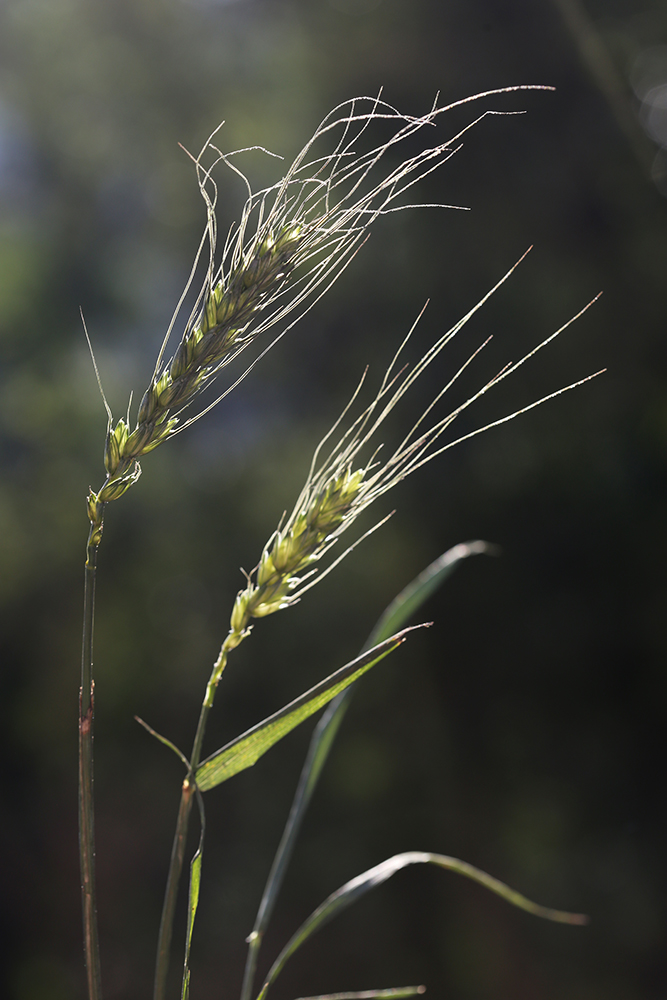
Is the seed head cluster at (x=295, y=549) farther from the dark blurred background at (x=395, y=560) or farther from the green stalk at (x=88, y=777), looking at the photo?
the dark blurred background at (x=395, y=560)

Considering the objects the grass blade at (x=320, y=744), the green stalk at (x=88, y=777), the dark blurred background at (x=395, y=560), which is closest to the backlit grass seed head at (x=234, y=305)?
the green stalk at (x=88, y=777)

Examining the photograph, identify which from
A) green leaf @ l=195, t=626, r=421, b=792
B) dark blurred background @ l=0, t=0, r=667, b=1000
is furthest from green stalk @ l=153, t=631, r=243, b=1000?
dark blurred background @ l=0, t=0, r=667, b=1000

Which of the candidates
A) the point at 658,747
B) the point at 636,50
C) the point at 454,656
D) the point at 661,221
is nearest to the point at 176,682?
the point at 454,656

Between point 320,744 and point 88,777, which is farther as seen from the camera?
point 320,744

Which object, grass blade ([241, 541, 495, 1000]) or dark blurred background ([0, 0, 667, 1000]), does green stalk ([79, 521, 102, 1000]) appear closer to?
grass blade ([241, 541, 495, 1000])

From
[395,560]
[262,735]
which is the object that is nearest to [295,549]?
[262,735]

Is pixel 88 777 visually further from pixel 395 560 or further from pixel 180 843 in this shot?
pixel 395 560

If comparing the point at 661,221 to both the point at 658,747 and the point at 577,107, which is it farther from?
the point at 658,747
